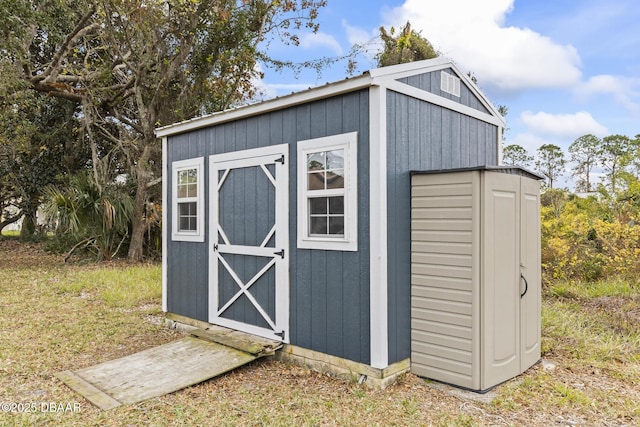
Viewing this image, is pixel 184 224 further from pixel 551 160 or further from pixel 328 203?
pixel 551 160

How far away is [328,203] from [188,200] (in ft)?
7.48

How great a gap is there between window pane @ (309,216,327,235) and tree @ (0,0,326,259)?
7.18 metres

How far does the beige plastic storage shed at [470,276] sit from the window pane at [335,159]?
671 mm

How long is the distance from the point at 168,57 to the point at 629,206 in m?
10.3

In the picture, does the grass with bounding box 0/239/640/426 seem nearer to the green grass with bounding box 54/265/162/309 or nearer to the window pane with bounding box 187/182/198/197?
the green grass with bounding box 54/265/162/309

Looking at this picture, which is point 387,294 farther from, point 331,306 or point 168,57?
point 168,57

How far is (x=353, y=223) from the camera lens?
373 centimetres

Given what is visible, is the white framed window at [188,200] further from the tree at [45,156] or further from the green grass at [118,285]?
the tree at [45,156]

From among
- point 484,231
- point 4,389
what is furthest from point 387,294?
point 4,389

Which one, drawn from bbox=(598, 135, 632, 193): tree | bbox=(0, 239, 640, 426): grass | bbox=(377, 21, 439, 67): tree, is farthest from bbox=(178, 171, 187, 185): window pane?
bbox=(598, 135, 632, 193): tree

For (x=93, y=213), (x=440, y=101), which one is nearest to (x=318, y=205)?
(x=440, y=101)

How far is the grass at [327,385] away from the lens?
3141 mm

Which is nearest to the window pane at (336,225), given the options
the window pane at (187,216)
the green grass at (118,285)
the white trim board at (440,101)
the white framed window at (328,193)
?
the white framed window at (328,193)

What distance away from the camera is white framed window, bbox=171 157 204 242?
529 cm
